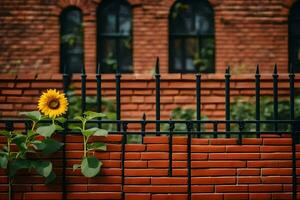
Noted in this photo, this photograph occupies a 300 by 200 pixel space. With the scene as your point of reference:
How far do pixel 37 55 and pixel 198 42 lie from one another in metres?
3.21

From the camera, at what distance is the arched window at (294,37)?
Result: 22.6ft

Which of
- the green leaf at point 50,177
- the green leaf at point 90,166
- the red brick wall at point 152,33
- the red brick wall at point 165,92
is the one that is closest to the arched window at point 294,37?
the red brick wall at point 152,33

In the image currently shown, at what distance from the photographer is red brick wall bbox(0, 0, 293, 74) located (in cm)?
Result: 658

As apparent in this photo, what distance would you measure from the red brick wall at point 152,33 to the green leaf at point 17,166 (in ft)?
13.2

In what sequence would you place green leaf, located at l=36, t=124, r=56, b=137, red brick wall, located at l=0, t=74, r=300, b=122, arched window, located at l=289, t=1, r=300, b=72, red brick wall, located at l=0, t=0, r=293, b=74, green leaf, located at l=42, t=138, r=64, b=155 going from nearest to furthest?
green leaf, located at l=36, t=124, r=56, b=137
green leaf, located at l=42, t=138, r=64, b=155
red brick wall, located at l=0, t=74, r=300, b=122
red brick wall, located at l=0, t=0, r=293, b=74
arched window, located at l=289, t=1, r=300, b=72

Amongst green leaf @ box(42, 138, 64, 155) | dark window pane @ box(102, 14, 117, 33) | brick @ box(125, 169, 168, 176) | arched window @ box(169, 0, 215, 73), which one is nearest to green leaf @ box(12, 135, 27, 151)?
green leaf @ box(42, 138, 64, 155)

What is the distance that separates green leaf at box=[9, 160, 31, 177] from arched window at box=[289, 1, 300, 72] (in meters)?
5.72

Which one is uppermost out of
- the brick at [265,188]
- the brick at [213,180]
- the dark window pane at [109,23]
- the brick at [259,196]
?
the dark window pane at [109,23]

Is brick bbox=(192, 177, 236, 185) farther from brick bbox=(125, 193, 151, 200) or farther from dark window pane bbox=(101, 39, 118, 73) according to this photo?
dark window pane bbox=(101, 39, 118, 73)

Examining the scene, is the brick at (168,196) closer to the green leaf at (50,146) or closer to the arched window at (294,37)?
the green leaf at (50,146)

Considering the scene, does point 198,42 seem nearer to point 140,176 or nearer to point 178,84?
point 178,84

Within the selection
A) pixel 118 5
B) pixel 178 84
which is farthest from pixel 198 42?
pixel 178 84

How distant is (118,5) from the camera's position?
706 centimetres

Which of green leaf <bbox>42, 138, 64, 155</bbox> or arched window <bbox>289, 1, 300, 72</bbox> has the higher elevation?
arched window <bbox>289, 1, 300, 72</bbox>
